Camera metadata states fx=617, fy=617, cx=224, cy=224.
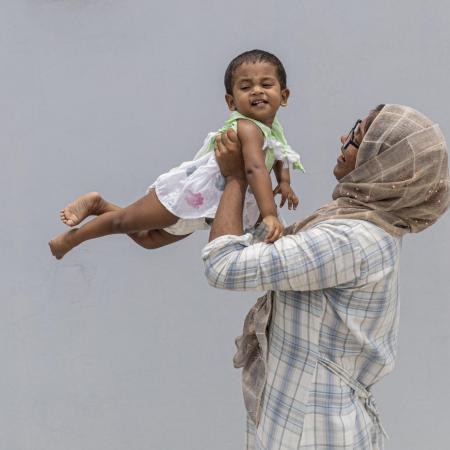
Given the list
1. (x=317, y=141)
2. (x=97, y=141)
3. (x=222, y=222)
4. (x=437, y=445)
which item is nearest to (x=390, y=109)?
(x=222, y=222)

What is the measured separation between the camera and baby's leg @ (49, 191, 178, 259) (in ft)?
4.92

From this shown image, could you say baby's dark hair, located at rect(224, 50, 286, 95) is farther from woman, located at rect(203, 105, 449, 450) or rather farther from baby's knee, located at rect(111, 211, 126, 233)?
baby's knee, located at rect(111, 211, 126, 233)

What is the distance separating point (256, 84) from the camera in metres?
Answer: 1.42

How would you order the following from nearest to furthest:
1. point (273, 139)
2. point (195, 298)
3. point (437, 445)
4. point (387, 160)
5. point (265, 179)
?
point (387, 160)
point (265, 179)
point (273, 139)
point (195, 298)
point (437, 445)

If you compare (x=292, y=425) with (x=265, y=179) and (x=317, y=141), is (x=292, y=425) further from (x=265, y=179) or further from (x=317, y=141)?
(x=317, y=141)

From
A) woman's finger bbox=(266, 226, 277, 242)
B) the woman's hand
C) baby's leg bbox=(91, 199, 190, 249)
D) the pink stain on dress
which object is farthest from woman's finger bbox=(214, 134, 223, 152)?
baby's leg bbox=(91, 199, 190, 249)

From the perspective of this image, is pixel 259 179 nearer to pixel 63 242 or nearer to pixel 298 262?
pixel 298 262

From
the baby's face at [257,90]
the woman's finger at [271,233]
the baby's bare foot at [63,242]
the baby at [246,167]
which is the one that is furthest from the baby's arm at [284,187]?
the baby's bare foot at [63,242]

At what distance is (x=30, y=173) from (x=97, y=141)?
27 centimetres

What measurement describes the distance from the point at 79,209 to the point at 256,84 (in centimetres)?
56

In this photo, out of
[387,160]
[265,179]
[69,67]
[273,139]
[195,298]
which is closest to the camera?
[387,160]

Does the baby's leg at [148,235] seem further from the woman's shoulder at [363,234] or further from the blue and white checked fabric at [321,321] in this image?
the woman's shoulder at [363,234]

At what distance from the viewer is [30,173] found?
220 centimetres

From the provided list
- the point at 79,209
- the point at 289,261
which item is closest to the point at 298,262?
the point at 289,261
